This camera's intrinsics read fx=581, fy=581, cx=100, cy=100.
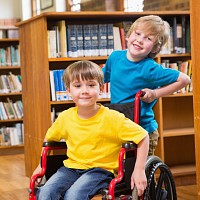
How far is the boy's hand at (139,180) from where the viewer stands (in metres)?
2.71

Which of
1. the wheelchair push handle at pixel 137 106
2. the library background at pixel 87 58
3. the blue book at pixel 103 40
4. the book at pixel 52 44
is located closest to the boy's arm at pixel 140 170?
the wheelchair push handle at pixel 137 106

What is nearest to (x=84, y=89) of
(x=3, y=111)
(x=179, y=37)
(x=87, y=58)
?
(x=87, y=58)

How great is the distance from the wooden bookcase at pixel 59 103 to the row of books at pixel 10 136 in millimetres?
2298

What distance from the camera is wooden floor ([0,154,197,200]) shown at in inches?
184

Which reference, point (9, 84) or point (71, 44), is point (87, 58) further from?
point (9, 84)

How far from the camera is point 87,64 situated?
9.27 ft

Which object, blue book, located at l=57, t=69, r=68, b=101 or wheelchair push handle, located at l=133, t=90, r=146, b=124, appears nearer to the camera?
wheelchair push handle, located at l=133, t=90, r=146, b=124

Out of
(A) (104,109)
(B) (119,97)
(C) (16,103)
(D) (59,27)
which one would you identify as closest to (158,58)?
(D) (59,27)

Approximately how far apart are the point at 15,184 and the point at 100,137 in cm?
272

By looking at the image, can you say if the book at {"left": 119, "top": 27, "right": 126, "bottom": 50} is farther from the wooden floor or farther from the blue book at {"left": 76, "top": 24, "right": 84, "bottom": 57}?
the wooden floor

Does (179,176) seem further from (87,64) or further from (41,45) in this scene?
(87,64)

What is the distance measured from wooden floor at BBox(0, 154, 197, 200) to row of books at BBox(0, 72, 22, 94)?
44.7 inches

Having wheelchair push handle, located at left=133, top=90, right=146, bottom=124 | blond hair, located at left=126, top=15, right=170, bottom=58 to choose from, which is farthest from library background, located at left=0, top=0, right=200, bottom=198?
wheelchair push handle, located at left=133, top=90, right=146, bottom=124

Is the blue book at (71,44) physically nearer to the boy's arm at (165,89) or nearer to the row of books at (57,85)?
the row of books at (57,85)
